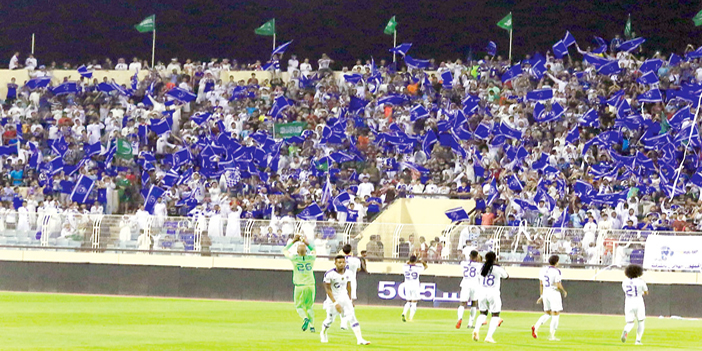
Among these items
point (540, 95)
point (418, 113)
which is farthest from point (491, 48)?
point (418, 113)

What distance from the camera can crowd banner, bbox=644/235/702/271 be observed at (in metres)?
29.5

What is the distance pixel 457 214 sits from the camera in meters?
33.8

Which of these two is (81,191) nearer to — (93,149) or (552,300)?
(93,149)

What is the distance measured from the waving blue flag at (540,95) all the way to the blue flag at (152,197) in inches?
506

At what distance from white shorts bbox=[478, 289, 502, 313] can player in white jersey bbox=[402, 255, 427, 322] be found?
5.71 metres

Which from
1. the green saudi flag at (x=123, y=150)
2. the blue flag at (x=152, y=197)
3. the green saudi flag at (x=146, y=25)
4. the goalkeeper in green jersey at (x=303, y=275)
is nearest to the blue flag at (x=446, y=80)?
the blue flag at (x=152, y=197)

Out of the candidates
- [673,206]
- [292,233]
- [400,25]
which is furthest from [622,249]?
[400,25]

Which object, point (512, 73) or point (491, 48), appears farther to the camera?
point (491, 48)

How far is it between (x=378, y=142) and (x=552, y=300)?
17730 mm

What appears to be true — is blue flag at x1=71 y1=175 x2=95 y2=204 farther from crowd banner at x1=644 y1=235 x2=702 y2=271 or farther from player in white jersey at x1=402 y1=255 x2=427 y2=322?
crowd banner at x1=644 y1=235 x2=702 y2=271

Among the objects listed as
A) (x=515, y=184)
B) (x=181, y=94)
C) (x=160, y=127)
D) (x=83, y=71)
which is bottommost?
(x=515, y=184)

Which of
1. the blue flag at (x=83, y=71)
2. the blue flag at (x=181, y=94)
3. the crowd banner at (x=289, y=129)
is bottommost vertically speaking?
the crowd banner at (x=289, y=129)

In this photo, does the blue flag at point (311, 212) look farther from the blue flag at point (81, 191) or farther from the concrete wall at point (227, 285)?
the blue flag at point (81, 191)

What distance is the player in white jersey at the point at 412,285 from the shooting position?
88.2 ft
